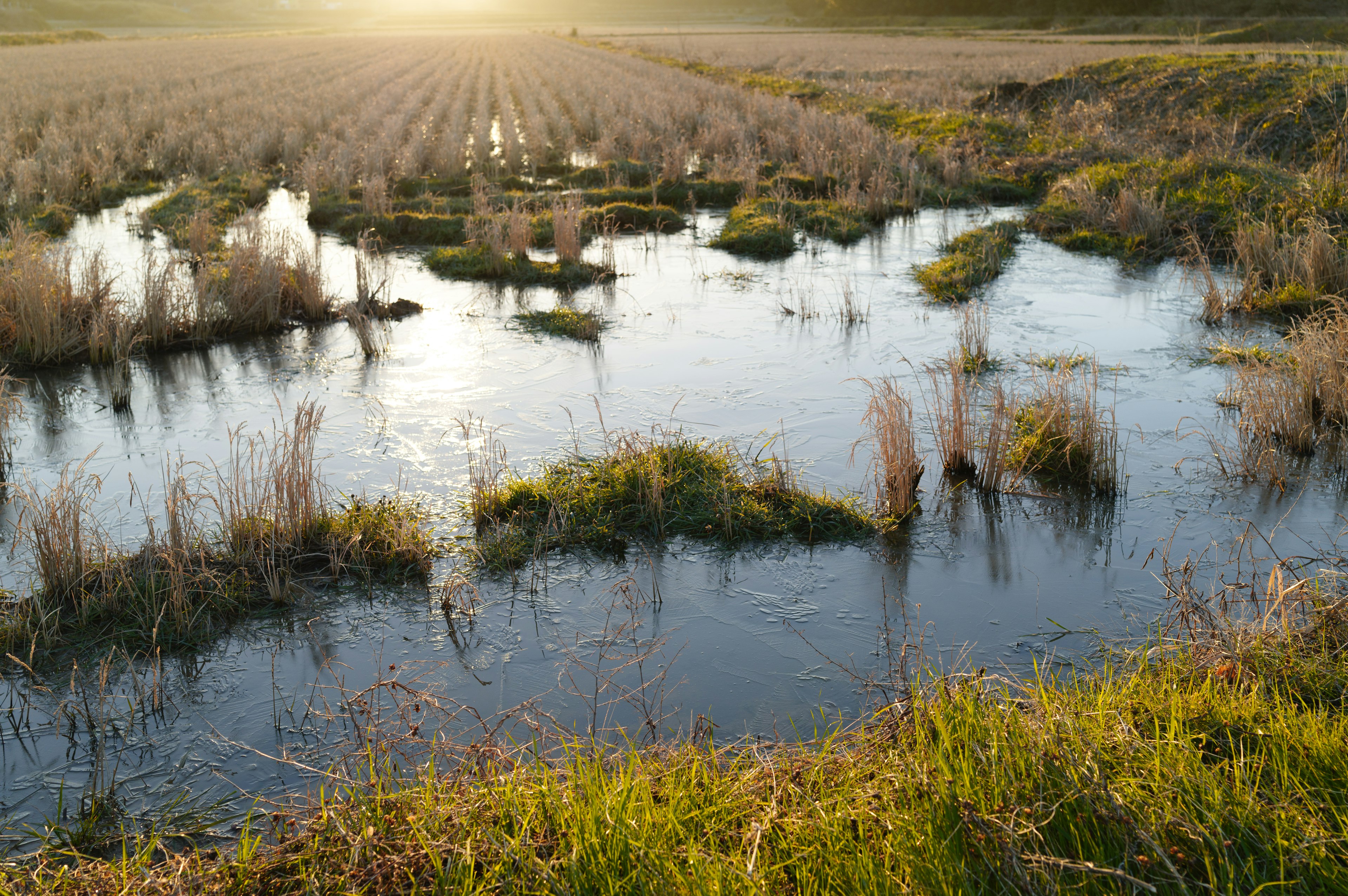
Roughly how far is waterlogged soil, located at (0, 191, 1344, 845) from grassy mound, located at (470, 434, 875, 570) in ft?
0.59

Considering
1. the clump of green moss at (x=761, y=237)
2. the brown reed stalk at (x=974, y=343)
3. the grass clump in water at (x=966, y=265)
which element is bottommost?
the brown reed stalk at (x=974, y=343)

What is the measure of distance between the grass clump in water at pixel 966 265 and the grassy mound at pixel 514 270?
401 centimetres

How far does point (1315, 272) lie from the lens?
977 cm

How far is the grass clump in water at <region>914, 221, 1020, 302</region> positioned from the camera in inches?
430

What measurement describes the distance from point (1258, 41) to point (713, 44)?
Result: 97.0 ft

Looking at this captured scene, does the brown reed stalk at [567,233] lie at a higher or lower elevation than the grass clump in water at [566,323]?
higher

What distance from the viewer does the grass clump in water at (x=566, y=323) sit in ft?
31.9

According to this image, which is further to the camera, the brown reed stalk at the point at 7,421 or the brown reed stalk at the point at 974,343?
the brown reed stalk at the point at 974,343

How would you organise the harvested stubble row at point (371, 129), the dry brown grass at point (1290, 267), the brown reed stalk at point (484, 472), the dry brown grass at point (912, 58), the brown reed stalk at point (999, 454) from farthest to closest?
the dry brown grass at point (912, 58) < the harvested stubble row at point (371, 129) < the dry brown grass at point (1290, 267) < the brown reed stalk at point (999, 454) < the brown reed stalk at point (484, 472)

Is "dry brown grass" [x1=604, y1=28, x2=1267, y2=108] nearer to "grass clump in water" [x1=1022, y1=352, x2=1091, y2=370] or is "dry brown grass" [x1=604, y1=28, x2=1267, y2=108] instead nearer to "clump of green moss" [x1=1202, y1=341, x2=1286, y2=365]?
"clump of green moss" [x1=1202, y1=341, x2=1286, y2=365]

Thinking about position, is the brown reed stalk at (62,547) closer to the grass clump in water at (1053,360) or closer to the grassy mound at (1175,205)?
the grass clump in water at (1053,360)

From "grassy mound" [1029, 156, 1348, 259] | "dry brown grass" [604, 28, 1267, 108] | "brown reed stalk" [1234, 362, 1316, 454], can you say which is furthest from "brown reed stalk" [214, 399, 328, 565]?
"dry brown grass" [604, 28, 1267, 108]

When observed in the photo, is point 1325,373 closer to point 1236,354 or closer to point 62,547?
point 1236,354

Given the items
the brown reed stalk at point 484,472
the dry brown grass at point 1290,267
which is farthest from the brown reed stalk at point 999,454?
the dry brown grass at point 1290,267
